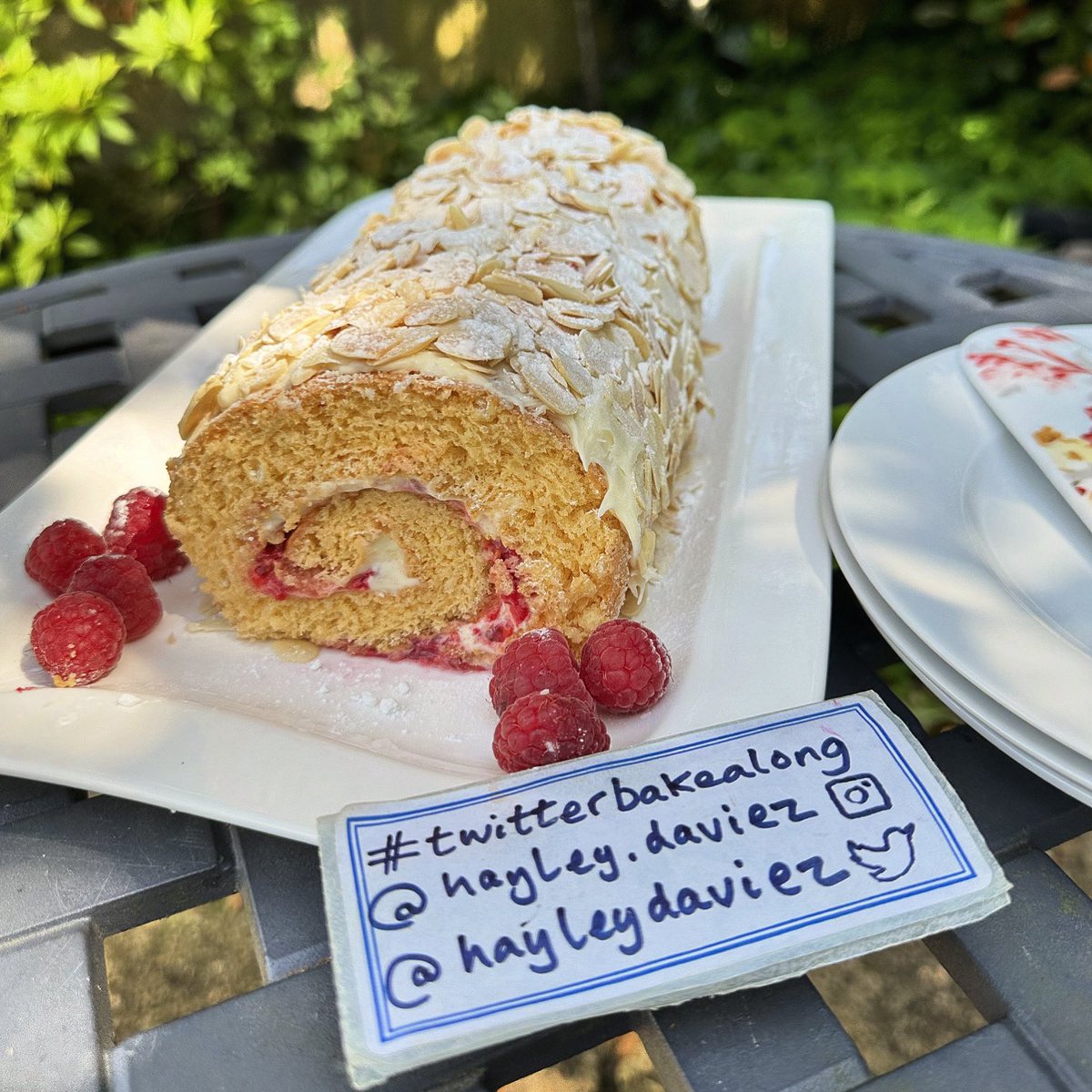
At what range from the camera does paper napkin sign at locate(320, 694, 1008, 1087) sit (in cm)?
76

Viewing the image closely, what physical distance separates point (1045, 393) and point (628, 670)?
2.54 feet

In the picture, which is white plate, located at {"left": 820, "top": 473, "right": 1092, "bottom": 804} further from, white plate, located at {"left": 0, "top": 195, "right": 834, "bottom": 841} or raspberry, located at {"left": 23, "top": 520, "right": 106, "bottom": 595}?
raspberry, located at {"left": 23, "top": 520, "right": 106, "bottom": 595}

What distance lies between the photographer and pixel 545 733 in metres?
1.01

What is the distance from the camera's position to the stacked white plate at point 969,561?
969mm

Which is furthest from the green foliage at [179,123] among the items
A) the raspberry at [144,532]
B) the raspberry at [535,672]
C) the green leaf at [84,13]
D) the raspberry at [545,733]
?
the raspberry at [545,733]

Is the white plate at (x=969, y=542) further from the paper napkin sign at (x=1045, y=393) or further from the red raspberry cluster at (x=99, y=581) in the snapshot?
the red raspberry cluster at (x=99, y=581)

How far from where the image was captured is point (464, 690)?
4.20ft

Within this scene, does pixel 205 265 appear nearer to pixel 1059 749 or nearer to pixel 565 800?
pixel 565 800

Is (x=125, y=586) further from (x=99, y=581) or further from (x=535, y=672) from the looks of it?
(x=535, y=672)

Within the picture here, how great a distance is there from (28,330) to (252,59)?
6.38 feet

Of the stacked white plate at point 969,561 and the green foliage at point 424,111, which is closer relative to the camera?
the stacked white plate at point 969,561

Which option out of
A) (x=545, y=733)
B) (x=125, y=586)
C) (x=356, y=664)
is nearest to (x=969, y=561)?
(x=545, y=733)

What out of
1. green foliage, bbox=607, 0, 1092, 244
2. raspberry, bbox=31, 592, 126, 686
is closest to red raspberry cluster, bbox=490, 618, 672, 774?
raspberry, bbox=31, 592, 126, 686

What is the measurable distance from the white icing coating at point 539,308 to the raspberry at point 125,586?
19cm
